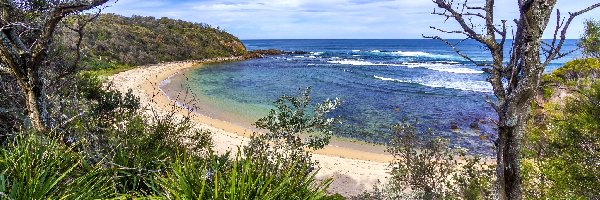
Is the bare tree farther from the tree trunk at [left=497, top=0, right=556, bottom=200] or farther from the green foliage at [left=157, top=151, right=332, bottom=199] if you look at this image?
the tree trunk at [left=497, top=0, right=556, bottom=200]

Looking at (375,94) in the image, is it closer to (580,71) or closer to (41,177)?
(580,71)

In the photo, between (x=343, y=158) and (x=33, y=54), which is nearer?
(x=33, y=54)

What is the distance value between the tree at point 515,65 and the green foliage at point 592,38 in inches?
816

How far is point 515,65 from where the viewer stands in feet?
13.9

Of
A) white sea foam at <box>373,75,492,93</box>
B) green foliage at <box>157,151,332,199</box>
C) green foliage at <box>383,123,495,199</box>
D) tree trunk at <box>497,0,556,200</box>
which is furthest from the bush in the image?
white sea foam at <box>373,75,492,93</box>

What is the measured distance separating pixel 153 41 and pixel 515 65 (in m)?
78.6

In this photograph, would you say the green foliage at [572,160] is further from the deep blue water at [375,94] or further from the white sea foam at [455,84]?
the white sea foam at [455,84]

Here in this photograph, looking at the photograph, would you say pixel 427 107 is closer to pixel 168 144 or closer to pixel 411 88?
pixel 411 88

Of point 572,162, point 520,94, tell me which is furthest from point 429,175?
point 520,94

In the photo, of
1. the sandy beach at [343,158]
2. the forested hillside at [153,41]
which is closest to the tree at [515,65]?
the sandy beach at [343,158]

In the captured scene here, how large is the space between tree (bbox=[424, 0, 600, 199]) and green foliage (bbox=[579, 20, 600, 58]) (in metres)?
20.7

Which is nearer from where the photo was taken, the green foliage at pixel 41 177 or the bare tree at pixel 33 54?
the green foliage at pixel 41 177

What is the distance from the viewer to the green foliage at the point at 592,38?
21.8 metres

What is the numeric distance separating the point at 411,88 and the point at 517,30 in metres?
45.2
